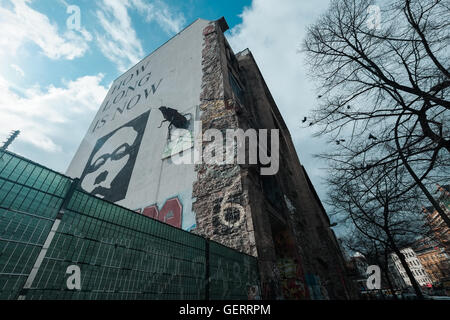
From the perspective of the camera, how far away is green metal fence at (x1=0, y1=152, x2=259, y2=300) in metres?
1.97

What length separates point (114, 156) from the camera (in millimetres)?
13109

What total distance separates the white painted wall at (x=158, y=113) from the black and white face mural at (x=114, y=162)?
1.89ft

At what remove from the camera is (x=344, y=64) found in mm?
5219

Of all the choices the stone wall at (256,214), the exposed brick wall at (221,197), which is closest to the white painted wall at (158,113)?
the exposed brick wall at (221,197)

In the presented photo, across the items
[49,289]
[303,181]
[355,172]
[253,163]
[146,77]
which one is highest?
[146,77]

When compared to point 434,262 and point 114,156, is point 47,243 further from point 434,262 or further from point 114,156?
point 434,262

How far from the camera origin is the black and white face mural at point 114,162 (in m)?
10.8

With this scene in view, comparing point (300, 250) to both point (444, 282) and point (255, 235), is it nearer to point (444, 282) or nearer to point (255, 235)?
point (255, 235)

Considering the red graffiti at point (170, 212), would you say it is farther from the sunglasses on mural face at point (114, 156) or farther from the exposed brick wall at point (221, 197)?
the sunglasses on mural face at point (114, 156)

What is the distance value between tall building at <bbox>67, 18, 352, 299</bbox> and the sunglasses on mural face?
10 centimetres

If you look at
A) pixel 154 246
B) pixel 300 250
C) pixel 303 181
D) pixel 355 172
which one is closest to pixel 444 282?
pixel 303 181

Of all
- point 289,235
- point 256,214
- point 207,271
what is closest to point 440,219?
point 289,235

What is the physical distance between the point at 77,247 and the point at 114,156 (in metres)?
Result: 12.2

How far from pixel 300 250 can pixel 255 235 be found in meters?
4.18
